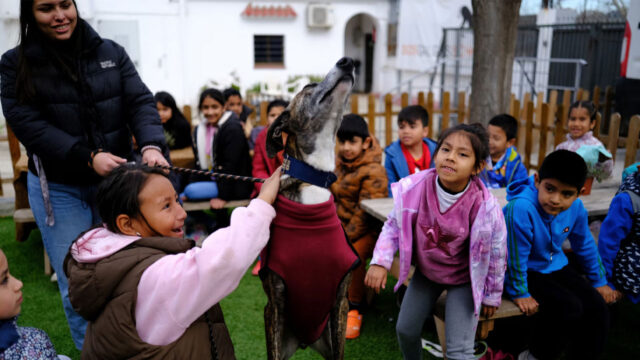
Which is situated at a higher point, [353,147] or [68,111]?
[68,111]

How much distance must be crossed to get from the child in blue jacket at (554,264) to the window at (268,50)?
57.5 ft

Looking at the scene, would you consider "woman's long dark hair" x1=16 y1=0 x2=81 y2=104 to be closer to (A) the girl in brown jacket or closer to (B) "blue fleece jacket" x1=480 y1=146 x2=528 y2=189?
(A) the girl in brown jacket

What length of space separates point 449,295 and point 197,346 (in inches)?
55.9

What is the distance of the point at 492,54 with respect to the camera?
236 inches

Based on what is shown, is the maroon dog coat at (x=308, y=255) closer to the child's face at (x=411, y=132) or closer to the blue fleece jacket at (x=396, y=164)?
the blue fleece jacket at (x=396, y=164)

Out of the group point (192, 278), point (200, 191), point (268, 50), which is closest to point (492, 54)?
point (200, 191)

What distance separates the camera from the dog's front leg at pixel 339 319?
6.91 ft

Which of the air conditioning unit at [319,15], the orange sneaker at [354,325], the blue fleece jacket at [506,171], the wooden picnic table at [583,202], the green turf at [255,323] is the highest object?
the air conditioning unit at [319,15]

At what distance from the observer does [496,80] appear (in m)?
6.10

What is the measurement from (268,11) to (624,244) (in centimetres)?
1741

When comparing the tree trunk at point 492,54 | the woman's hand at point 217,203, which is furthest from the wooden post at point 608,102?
the woman's hand at point 217,203

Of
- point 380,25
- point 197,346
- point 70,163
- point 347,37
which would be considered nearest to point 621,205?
point 197,346

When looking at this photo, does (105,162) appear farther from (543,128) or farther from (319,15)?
(319,15)

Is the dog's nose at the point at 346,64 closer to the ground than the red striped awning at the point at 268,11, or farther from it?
closer to the ground
